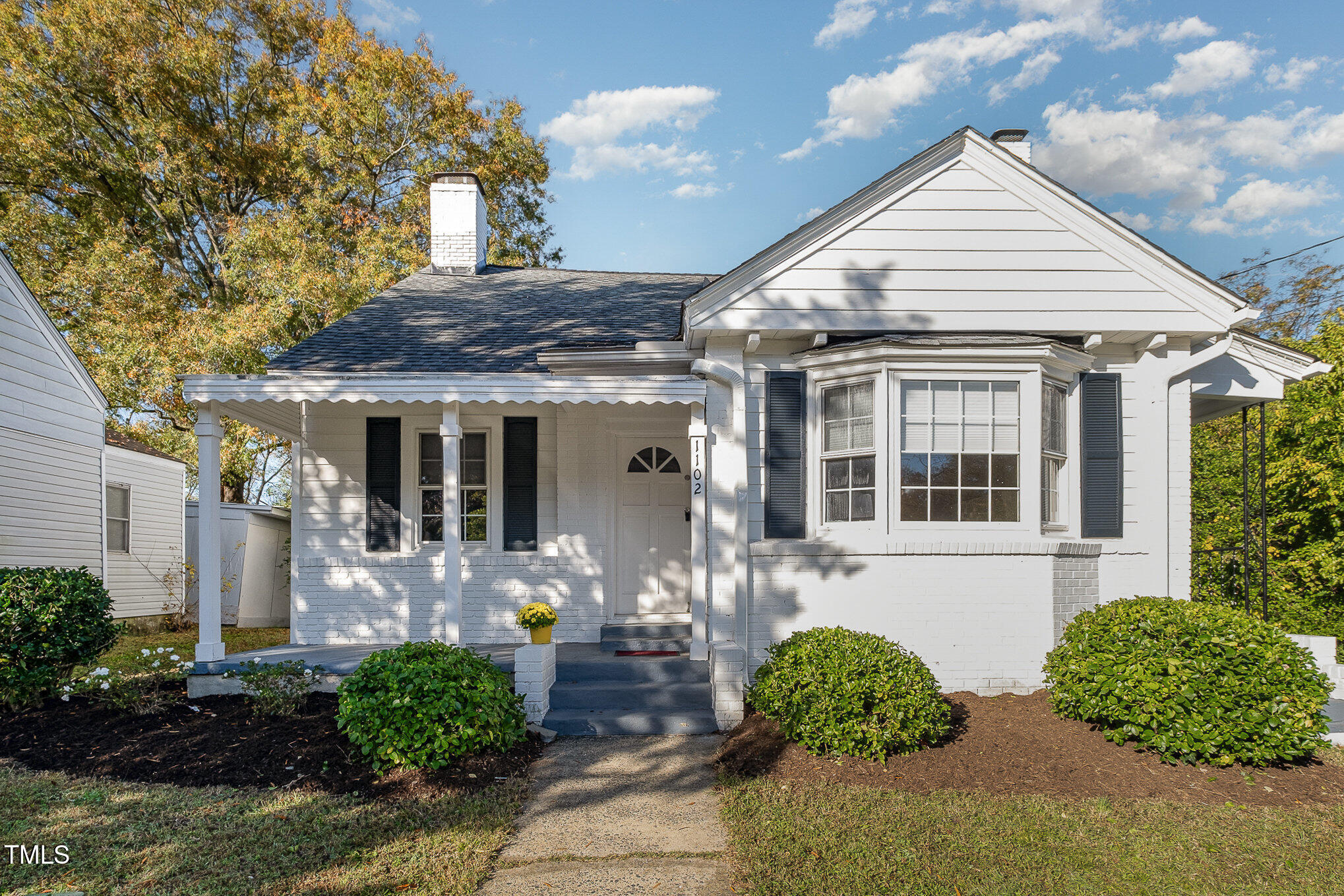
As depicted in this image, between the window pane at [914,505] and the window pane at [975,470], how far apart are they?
374 mm

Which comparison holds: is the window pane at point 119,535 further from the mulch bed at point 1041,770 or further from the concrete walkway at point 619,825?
the mulch bed at point 1041,770

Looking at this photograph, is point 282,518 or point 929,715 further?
point 282,518

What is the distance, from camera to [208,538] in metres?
6.89

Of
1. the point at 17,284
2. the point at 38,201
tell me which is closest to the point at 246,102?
the point at 38,201

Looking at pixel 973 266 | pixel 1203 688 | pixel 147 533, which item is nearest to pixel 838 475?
pixel 973 266

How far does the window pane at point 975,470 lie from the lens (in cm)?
677

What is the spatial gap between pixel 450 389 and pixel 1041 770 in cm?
546

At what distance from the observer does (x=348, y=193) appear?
19.4 meters

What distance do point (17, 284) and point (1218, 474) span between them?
18702mm

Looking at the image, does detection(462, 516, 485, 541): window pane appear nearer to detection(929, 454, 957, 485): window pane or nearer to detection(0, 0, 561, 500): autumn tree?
detection(929, 454, 957, 485): window pane

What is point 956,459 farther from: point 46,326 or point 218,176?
point 218,176

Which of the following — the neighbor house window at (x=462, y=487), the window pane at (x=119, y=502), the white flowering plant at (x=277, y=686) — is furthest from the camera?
the window pane at (x=119, y=502)

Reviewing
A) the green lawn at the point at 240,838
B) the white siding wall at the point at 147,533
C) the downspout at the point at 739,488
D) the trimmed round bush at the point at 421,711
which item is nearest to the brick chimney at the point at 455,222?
the white siding wall at the point at 147,533

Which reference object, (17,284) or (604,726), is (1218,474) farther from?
(17,284)
